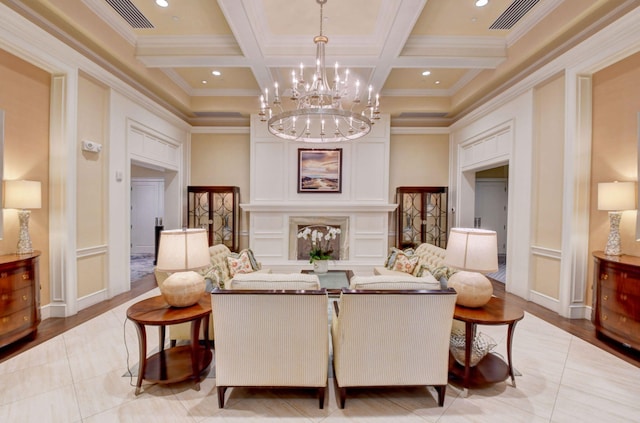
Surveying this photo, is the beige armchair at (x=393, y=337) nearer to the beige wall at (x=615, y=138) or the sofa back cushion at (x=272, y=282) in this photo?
the sofa back cushion at (x=272, y=282)

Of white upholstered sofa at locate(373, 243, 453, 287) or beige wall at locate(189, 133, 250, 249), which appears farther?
beige wall at locate(189, 133, 250, 249)

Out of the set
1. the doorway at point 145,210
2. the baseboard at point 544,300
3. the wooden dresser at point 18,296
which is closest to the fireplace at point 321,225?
the baseboard at point 544,300

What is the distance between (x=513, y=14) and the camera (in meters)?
3.43

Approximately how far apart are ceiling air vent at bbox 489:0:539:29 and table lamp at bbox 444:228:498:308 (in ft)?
9.54

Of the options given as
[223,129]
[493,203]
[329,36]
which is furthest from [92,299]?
[493,203]

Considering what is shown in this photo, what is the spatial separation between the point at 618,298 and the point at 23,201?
5.78 m

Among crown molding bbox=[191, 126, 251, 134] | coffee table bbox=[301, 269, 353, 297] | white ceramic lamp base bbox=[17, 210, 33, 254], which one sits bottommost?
coffee table bbox=[301, 269, 353, 297]

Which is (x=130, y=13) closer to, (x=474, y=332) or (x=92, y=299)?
(x=92, y=299)

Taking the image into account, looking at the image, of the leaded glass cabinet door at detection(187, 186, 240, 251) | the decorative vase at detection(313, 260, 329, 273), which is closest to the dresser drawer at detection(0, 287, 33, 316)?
the decorative vase at detection(313, 260, 329, 273)

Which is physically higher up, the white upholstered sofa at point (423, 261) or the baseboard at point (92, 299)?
the white upholstered sofa at point (423, 261)

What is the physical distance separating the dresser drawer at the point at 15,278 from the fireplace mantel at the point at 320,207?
3484 millimetres

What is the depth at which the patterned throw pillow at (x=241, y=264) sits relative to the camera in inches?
152

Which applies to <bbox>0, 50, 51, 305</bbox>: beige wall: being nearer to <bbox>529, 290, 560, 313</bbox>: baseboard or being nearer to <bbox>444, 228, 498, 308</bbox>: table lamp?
<bbox>444, 228, 498, 308</bbox>: table lamp

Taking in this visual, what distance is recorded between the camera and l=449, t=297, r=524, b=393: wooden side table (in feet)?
6.55
